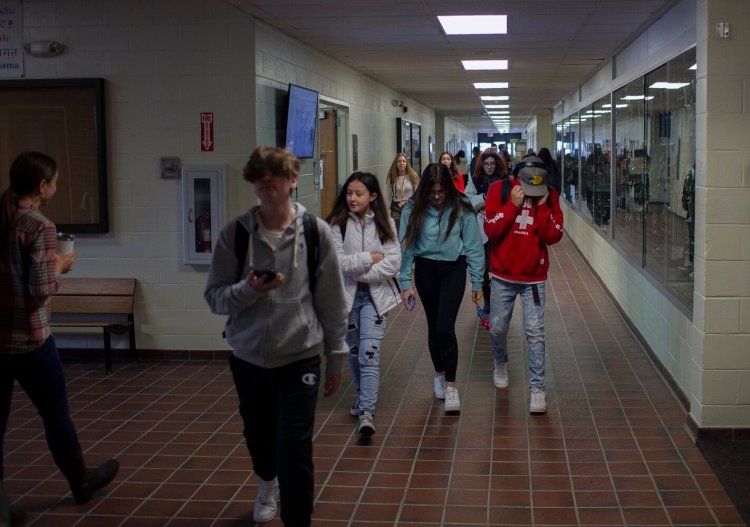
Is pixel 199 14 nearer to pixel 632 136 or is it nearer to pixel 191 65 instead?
pixel 191 65

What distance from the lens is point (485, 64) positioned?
1257 centimetres

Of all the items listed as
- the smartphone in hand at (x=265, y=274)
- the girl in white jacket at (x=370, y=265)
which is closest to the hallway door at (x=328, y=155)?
the girl in white jacket at (x=370, y=265)

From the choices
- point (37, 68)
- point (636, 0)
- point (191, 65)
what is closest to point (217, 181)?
point (191, 65)

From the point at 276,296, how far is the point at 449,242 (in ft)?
8.46

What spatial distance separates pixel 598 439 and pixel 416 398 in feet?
4.58

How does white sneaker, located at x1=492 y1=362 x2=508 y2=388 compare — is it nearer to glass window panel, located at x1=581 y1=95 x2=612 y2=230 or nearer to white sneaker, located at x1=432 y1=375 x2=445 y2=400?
white sneaker, located at x1=432 y1=375 x2=445 y2=400

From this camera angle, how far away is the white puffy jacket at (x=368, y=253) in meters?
5.68

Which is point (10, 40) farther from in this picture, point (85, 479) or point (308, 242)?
point (308, 242)

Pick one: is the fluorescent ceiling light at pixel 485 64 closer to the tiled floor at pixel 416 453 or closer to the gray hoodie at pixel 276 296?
the tiled floor at pixel 416 453

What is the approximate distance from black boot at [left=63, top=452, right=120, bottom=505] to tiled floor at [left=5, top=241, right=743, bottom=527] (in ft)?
0.18

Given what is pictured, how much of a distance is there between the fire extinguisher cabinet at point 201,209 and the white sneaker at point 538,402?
9.47ft

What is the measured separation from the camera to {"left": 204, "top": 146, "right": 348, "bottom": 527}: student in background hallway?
3670 mm

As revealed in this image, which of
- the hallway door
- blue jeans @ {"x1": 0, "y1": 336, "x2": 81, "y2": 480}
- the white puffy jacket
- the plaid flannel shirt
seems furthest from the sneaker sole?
the hallway door

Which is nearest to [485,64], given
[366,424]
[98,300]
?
[98,300]
